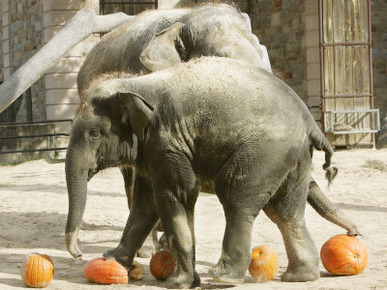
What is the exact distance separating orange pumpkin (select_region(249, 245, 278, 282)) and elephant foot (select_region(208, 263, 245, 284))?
0.40 m

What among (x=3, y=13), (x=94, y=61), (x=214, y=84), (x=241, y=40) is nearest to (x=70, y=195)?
(x=214, y=84)

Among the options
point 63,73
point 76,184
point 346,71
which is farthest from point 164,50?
point 63,73

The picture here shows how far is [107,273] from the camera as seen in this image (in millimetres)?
6629

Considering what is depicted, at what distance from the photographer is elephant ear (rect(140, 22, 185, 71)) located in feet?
25.0

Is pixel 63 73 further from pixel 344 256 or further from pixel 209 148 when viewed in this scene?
pixel 209 148

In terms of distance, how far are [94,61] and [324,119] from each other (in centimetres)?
938

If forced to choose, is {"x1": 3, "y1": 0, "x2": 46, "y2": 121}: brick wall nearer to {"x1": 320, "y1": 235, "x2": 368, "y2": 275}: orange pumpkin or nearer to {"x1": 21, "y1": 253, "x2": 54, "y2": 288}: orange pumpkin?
{"x1": 21, "y1": 253, "x2": 54, "y2": 288}: orange pumpkin

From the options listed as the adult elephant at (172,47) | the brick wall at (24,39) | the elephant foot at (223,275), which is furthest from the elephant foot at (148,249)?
the brick wall at (24,39)

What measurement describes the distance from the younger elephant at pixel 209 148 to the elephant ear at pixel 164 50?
3.50ft

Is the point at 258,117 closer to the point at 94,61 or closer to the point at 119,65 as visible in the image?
the point at 119,65

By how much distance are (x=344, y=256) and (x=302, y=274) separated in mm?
374

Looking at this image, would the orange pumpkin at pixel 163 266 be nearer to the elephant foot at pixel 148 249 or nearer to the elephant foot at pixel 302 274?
the elephant foot at pixel 302 274

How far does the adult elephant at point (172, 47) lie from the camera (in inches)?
278

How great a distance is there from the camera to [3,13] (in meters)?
22.0
